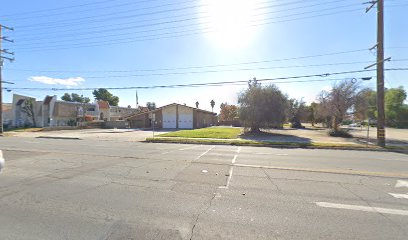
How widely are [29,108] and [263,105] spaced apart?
47.3m

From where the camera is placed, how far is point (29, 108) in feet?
163

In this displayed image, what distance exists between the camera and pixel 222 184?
667cm

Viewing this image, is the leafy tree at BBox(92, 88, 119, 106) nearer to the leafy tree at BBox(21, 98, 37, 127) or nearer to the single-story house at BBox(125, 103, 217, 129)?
the leafy tree at BBox(21, 98, 37, 127)

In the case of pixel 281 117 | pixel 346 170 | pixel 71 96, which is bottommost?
pixel 346 170

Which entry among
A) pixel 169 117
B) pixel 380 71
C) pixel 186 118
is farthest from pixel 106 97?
pixel 380 71

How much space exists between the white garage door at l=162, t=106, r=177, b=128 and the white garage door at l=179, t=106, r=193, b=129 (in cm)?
111

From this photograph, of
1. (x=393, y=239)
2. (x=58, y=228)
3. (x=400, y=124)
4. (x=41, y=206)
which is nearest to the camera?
(x=393, y=239)

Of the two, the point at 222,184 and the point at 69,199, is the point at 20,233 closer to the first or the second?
the point at 69,199

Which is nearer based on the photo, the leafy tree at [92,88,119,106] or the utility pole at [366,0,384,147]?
the utility pole at [366,0,384,147]

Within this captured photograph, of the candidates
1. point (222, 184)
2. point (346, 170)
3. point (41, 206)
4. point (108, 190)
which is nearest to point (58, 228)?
point (41, 206)

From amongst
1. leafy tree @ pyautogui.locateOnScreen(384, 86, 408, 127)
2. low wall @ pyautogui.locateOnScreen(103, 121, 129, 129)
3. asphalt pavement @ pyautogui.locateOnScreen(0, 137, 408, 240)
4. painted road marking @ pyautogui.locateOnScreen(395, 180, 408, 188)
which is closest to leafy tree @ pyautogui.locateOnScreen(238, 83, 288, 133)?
asphalt pavement @ pyautogui.locateOnScreen(0, 137, 408, 240)

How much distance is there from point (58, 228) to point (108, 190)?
6.93 ft

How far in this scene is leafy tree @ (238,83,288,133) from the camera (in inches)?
1039

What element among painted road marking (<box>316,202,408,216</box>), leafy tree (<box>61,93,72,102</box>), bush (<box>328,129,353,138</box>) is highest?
leafy tree (<box>61,93,72,102</box>)
